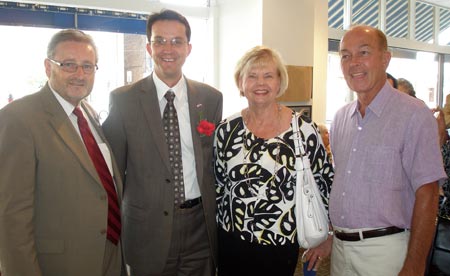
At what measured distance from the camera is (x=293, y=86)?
473 cm

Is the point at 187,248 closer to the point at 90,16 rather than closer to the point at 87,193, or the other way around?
the point at 87,193

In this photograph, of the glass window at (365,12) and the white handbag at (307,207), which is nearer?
the white handbag at (307,207)

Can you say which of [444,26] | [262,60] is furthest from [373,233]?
[444,26]

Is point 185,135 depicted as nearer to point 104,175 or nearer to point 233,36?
point 104,175

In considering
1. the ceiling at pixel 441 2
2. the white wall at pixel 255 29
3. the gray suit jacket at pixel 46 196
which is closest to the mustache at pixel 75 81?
the gray suit jacket at pixel 46 196

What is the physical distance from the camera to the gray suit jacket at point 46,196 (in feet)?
5.13

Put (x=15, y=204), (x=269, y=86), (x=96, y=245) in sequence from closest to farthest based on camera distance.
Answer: (x=15, y=204), (x=96, y=245), (x=269, y=86)

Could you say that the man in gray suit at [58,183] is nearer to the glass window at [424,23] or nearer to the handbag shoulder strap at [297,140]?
the handbag shoulder strap at [297,140]

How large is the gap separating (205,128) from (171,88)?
0.32 metres

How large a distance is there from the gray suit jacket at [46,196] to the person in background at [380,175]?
49.3 inches

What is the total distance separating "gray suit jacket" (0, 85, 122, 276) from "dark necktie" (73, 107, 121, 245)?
88mm

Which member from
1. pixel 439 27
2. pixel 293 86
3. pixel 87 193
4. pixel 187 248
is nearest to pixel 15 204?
pixel 87 193

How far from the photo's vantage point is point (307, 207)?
6.23 ft

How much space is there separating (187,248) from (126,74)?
293 centimetres
